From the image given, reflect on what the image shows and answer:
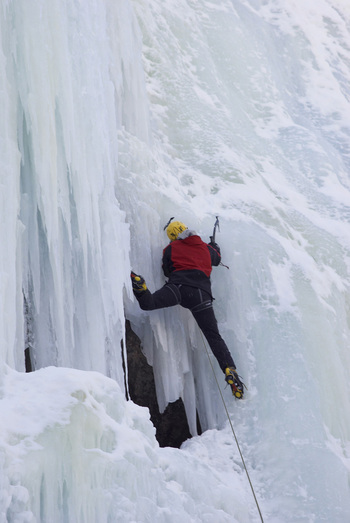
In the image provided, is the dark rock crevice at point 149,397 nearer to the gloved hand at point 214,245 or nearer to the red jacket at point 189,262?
the red jacket at point 189,262

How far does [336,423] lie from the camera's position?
4.90m

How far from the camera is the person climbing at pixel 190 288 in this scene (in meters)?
4.81

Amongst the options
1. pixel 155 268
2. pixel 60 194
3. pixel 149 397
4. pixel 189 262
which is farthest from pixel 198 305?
pixel 60 194

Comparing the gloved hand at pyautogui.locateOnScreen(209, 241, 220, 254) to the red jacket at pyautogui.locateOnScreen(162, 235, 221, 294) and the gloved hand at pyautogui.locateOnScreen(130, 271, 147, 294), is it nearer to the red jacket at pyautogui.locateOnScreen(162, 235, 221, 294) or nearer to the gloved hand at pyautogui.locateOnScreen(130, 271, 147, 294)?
the red jacket at pyautogui.locateOnScreen(162, 235, 221, 294)

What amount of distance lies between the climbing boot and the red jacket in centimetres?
70

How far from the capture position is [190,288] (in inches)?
195

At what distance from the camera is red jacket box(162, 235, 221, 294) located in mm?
4996

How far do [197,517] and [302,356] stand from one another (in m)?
2.23

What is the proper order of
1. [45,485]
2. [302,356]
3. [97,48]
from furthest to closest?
[302,356]
[97,48]
[45,485]

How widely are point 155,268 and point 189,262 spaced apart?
1.18 feet

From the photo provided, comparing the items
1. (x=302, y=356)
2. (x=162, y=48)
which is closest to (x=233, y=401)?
(x=302, y=356)

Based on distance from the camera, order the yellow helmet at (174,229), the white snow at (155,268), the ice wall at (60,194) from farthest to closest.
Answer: the yellow helmet at (174,229)
the ice wall at (60,194)
the white snow at (155,268)

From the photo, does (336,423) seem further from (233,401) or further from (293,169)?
(293,169)

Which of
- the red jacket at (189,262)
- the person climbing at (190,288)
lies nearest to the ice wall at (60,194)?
the person climbing at (190,288)
